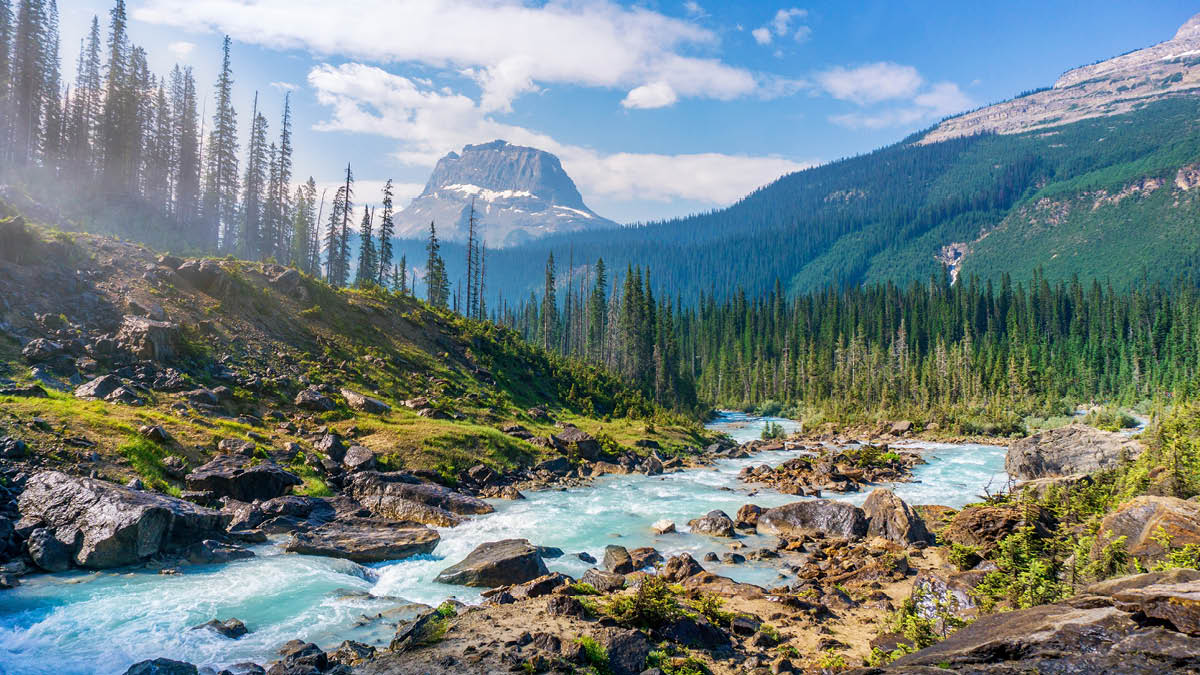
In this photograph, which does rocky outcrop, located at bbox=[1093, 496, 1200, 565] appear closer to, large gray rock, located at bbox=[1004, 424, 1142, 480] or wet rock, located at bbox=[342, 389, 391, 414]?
large gray rock, located at bbox=[1004, 424, 1142, 480]

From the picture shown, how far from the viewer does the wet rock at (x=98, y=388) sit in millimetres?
24594

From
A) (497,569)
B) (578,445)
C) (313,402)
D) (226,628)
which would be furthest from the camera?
(578,445)

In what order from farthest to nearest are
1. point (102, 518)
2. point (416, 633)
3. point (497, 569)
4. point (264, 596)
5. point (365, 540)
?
point (365, 540) < point (497, 569) < point (102, 518) < point (264, 596) < point (416, 633)

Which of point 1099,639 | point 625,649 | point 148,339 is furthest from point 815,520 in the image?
point 148,339

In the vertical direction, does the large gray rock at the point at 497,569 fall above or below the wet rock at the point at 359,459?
below

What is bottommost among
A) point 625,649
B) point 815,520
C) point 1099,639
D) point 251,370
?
point 815,520

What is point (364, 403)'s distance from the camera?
35094mm

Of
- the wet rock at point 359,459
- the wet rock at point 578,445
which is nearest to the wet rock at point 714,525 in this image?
the wet rock at point 578,445

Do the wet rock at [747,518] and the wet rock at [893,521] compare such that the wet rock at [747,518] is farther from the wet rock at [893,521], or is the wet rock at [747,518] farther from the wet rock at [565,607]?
the wet rock at [565,607]

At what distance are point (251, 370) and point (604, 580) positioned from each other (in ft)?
90.8

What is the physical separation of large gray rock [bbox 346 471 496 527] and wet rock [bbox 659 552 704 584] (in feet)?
29.9

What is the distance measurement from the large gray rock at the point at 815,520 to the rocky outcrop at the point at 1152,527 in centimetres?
1021

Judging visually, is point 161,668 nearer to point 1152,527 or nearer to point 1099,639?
point 1099,639

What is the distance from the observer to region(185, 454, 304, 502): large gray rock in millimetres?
21172
